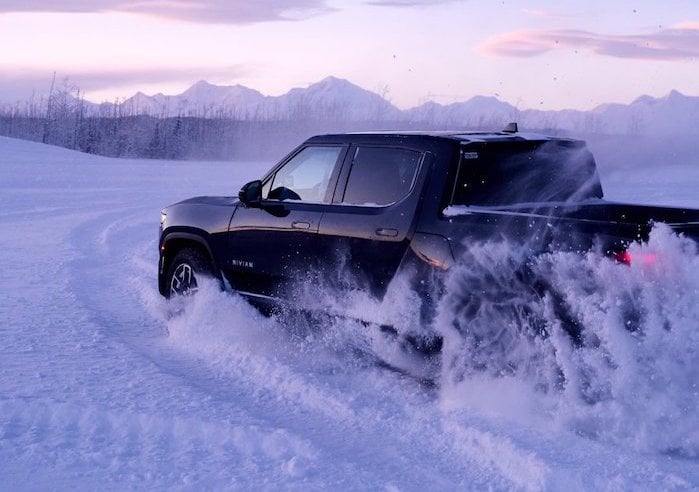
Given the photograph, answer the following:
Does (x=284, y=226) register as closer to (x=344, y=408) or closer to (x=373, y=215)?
(x=373, y=215)

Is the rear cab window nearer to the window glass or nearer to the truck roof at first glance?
the truck roof

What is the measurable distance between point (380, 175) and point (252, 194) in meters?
1.33

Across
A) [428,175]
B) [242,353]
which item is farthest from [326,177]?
[242,353]

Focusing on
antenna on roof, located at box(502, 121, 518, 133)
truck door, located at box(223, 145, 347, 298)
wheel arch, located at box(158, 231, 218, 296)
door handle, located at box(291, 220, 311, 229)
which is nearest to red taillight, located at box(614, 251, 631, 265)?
antenna on roof, located at box(502, 121, 518, 133)

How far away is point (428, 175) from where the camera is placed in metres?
5.89

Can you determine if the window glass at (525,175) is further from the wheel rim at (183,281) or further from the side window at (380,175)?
the wheel rim at (183,281)

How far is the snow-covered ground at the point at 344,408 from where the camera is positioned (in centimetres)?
440

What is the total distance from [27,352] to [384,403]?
2942 mm

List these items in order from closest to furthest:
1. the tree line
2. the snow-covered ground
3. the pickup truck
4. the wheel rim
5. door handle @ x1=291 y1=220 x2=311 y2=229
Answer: the snow-covered ground, the pickup truck, door handle @ x1=291 y1=220 x2=311 y2=229, the wheel rim, the tree line

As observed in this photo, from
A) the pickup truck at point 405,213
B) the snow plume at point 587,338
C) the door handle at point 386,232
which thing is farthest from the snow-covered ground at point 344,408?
the door handle at point 386,232

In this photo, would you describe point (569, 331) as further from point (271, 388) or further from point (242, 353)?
point (242, 353)

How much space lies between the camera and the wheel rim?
7.92 meters

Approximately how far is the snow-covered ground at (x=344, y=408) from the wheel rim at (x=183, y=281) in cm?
42

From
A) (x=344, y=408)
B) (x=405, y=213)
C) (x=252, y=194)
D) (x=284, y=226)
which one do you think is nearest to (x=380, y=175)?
(x=405, y=213)
